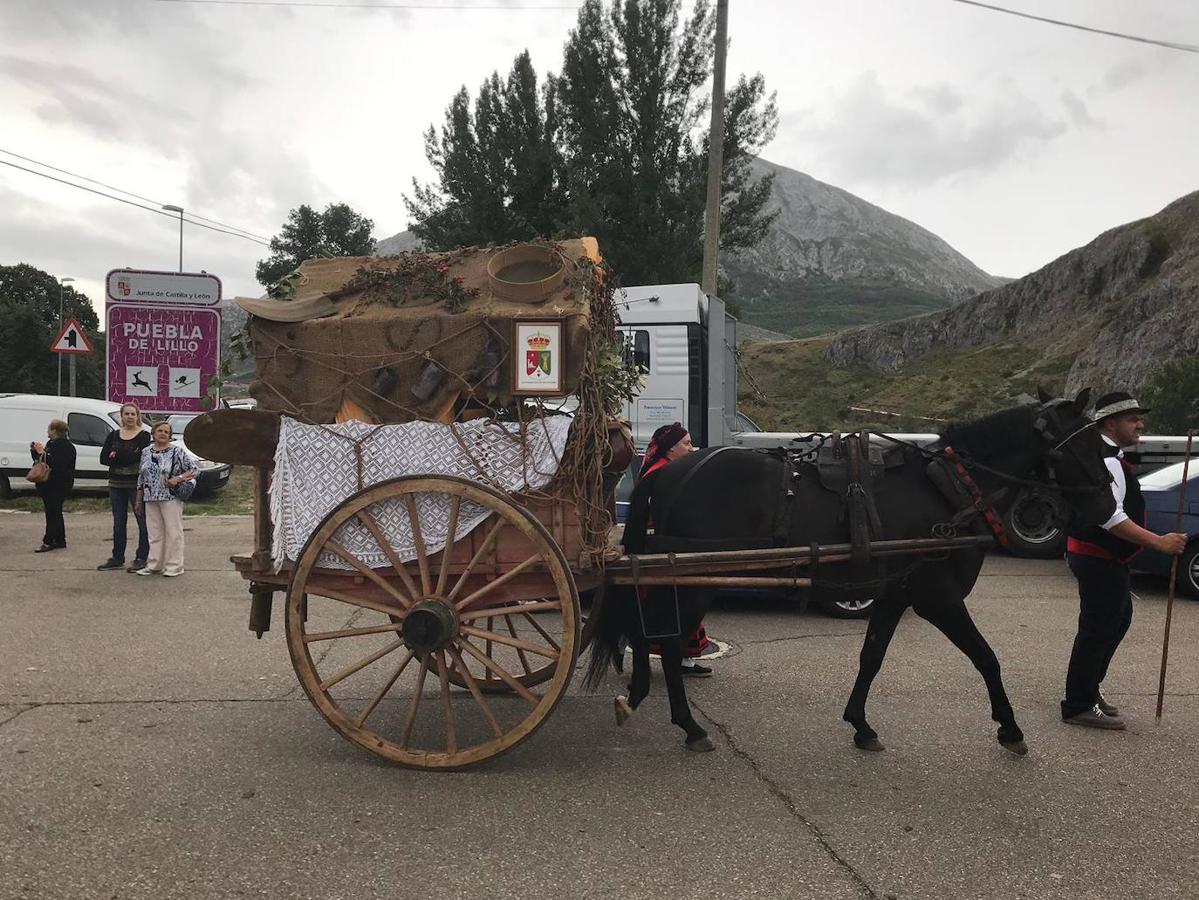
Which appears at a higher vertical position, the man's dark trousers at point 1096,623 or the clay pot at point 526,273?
the clay pot at point 526,273

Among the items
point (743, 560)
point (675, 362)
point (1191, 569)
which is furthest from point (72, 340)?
point (1191, 569)

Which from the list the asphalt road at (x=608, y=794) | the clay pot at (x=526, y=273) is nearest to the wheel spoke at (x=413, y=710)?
the asphalt road at (x=608, y=794)

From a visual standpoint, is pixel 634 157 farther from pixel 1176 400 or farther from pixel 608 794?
pixel 608 794

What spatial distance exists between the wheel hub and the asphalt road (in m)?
0.61

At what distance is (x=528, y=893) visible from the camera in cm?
297

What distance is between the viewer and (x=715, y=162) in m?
A: 13.8

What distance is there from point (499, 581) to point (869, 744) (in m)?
2.08

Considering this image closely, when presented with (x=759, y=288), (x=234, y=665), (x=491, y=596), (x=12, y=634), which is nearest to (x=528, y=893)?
(x=491, y=596)

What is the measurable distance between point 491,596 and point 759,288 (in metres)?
139

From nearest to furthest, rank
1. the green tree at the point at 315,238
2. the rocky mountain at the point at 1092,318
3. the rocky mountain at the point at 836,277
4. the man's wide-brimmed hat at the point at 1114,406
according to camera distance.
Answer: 1. the man's wide-brimmed hat at the point at 1114,406
2. the rocky mountain at the point at 1092,318
3. the green tree at the point at 315,238
4. the rocky mountain at the point at 836,277

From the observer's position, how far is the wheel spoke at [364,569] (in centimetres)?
405

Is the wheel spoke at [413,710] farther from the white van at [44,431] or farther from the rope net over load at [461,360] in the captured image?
the white van at [44,431]

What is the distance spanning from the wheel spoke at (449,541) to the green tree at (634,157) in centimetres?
1534

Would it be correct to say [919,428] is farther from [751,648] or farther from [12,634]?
[12,634]
